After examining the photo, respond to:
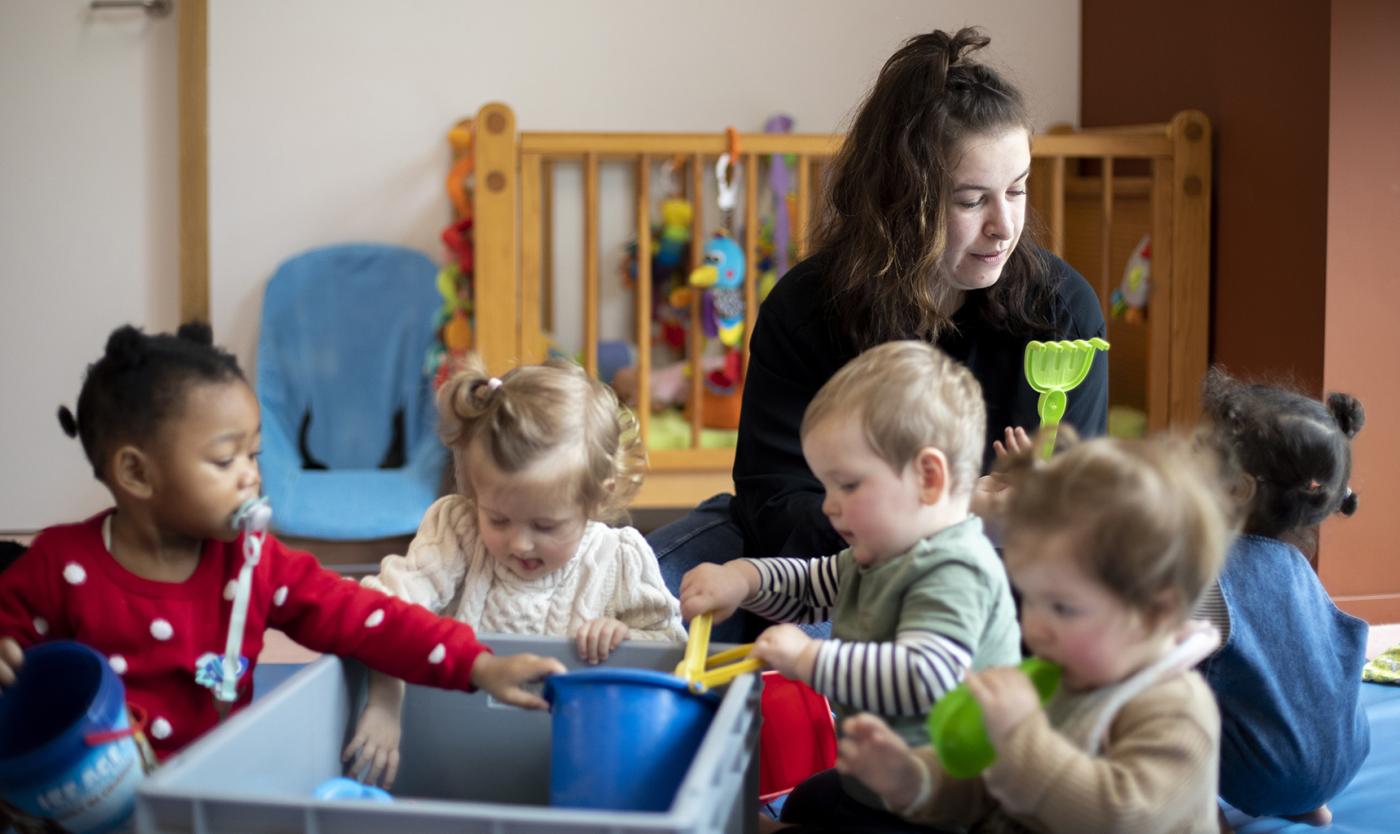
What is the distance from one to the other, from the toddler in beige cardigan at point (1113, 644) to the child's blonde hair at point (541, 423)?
0.53 metres

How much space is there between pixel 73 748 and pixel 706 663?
50 centimetres

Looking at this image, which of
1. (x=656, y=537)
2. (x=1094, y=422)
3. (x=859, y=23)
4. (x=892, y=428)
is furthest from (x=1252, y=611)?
(x=859, y=23)

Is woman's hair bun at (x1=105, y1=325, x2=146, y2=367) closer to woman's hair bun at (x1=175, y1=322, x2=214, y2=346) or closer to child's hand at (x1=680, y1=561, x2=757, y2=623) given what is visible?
woman's hair bun at (x1=175, y1=322, x2=214, y2=346)

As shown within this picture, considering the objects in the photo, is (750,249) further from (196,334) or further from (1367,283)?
(196,334)

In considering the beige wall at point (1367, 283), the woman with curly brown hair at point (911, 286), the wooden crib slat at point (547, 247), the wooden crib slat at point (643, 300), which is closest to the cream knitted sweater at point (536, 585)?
the woman with curly brown hair at point (911, 286)

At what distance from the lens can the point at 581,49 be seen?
11.6ft

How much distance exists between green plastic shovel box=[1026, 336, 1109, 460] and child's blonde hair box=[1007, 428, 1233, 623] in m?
0.62

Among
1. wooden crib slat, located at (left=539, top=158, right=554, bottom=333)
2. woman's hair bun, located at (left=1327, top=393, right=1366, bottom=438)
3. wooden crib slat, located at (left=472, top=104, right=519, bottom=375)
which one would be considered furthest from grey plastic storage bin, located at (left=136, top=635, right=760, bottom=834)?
wooden crib slat, located at (left=539, top=158, right=554, bottom=333)

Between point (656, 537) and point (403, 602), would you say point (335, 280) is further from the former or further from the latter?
point (403, 602)

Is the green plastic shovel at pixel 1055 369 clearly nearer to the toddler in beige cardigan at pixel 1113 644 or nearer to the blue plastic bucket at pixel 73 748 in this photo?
the toddler in beige cardigan at pixel 1113 644

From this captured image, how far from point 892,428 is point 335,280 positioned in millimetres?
2570

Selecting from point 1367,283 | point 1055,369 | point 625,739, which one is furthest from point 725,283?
point 625,739

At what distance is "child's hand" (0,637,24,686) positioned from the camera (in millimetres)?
1072

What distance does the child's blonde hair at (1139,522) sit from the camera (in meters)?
0.88
